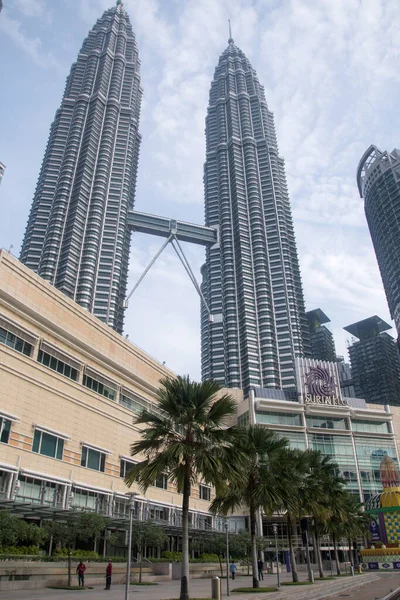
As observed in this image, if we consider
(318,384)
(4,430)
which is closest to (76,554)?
(4,430)

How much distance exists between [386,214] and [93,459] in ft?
512

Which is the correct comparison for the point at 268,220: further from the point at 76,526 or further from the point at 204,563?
the point at 76,526

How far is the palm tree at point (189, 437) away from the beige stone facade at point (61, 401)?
40.0 ft

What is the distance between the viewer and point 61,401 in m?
39.9

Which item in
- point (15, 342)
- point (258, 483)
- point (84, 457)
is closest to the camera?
point (258, 483)

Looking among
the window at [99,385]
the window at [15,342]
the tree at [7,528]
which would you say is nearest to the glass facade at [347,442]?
the window at [99,385]

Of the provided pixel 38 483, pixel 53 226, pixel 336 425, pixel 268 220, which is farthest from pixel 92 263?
pixel 38 483

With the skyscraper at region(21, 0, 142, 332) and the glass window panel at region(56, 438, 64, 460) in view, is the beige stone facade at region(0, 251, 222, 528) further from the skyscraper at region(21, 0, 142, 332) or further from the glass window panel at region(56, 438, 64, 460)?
the skyscraper at region(21, 0, 142, 332)

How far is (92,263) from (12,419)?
115967 mm

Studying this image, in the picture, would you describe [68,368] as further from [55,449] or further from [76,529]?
[76,529]

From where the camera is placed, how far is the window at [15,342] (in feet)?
116

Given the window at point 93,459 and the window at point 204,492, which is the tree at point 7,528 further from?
the window at point 204,492

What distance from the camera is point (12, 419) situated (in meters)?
34.3

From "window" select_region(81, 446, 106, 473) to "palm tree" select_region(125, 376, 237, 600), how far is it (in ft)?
62.7
